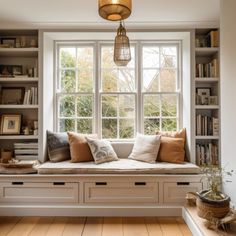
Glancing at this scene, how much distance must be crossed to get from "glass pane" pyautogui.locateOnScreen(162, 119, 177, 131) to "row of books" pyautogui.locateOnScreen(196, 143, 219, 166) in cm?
53

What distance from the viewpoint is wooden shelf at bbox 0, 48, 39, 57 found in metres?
3.54

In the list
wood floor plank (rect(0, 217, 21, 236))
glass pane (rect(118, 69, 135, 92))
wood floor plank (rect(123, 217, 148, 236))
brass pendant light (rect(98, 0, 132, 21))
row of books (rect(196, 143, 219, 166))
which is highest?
brass pendant light (rect(98, 0, 132, 21))

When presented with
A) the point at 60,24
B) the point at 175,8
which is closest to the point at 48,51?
the point at 60,24

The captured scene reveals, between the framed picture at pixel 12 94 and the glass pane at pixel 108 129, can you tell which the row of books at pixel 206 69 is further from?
the framed picture at pixel 12 94

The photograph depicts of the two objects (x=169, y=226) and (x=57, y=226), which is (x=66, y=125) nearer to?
(x=57, y=226)

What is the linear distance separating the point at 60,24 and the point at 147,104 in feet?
5.80

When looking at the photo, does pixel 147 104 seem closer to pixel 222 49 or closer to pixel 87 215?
pixel 222 49

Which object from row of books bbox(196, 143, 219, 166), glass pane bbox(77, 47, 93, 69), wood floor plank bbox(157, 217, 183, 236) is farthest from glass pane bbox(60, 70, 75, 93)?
wood floor plank bbox(157, 217, 183, 236)

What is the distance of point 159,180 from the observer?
10.3ft

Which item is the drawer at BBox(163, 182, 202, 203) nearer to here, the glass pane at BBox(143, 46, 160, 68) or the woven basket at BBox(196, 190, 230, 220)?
the woven basket at BBox(196, 190, 230, 220)

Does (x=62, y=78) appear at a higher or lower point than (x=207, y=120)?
higher

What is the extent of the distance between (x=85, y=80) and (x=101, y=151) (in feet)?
4.09

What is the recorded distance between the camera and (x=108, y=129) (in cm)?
397

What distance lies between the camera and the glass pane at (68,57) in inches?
158
